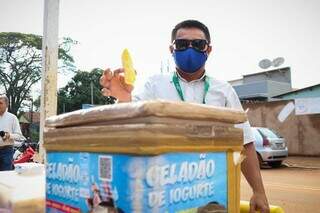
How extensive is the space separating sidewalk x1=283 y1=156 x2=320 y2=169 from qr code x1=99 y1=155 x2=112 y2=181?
1342 cm

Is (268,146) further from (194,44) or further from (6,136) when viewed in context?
(194,44)

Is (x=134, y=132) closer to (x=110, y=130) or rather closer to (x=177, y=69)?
(x=110, y=130)

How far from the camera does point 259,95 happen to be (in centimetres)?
2639

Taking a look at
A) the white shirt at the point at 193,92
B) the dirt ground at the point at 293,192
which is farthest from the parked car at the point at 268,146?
the white shirt at the point at 193,92

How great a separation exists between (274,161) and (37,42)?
25.8m

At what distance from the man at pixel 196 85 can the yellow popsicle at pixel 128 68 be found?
347 millimetres

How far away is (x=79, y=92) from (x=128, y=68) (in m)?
35.0

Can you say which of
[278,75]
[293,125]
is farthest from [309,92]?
[278,75]

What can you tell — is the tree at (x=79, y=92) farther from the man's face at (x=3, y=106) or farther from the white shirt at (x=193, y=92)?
the white shirt at (x=193, y=92)

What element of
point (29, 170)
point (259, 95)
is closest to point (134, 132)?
point (29, 170)

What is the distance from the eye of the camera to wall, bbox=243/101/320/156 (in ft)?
52.6

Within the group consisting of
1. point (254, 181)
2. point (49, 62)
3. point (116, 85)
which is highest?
point (49, 62)

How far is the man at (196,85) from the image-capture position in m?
1.62

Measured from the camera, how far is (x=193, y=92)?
1767 millimetres
